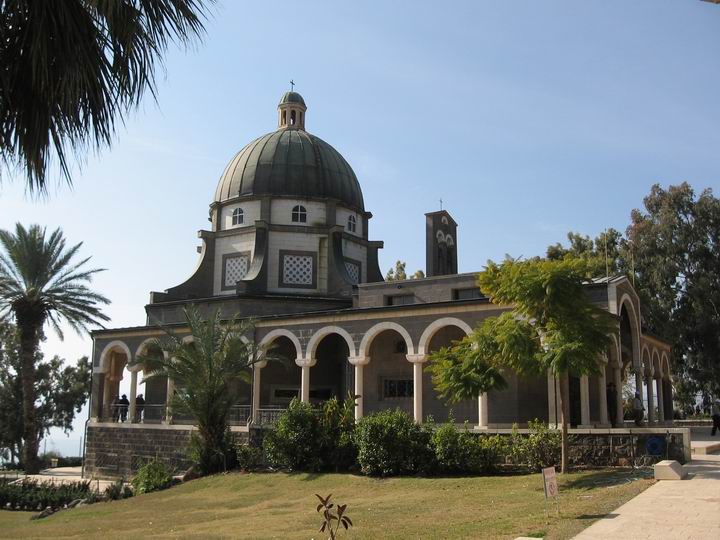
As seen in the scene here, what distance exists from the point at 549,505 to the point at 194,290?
25.2m

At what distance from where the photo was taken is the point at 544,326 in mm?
18234

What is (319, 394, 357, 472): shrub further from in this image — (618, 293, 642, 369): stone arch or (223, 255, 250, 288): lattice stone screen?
(223, 255, 250, 288): lattice stone screen

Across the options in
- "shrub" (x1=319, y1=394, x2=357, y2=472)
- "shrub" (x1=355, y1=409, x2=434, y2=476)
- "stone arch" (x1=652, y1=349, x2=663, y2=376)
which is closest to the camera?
"shrub" (x1=355, y1=409, x2=434, y2=476)

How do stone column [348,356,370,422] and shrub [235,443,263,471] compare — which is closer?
shrub [235,443,263,471]

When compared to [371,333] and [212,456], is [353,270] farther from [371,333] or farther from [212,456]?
[212,456]

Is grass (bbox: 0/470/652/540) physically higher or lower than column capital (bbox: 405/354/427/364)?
lower

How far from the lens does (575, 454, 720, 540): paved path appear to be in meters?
10.3

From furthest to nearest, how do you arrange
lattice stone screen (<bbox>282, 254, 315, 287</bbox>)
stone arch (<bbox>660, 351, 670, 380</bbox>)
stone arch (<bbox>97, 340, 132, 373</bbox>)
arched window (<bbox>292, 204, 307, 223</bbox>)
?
1. arched window (<bbox>292, 204, 307, 223</bbox>)
2. lattice stone screen (<bbox>282, 254, 315, 287</bbox>)
3. stone arch (<bbox>660, 351, 670, 380</bbox>)
4. stone arch (<bbox>97, 340, 132, 373</bbox>)

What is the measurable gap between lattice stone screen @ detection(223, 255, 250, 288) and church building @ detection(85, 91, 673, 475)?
2.3 inches

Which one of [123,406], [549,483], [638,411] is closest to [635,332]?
[638,411]

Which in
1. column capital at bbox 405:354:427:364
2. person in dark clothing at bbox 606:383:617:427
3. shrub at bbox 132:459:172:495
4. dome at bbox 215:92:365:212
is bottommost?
shrub at bbox 132:459:172:495

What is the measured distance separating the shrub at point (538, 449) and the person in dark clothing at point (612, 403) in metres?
7.42

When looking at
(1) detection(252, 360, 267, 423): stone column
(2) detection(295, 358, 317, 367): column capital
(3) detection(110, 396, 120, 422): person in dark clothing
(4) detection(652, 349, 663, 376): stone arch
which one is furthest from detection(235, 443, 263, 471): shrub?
(4) detection(652, 349, 663, 376): stone arch

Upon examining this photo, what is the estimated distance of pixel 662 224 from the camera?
142ft
